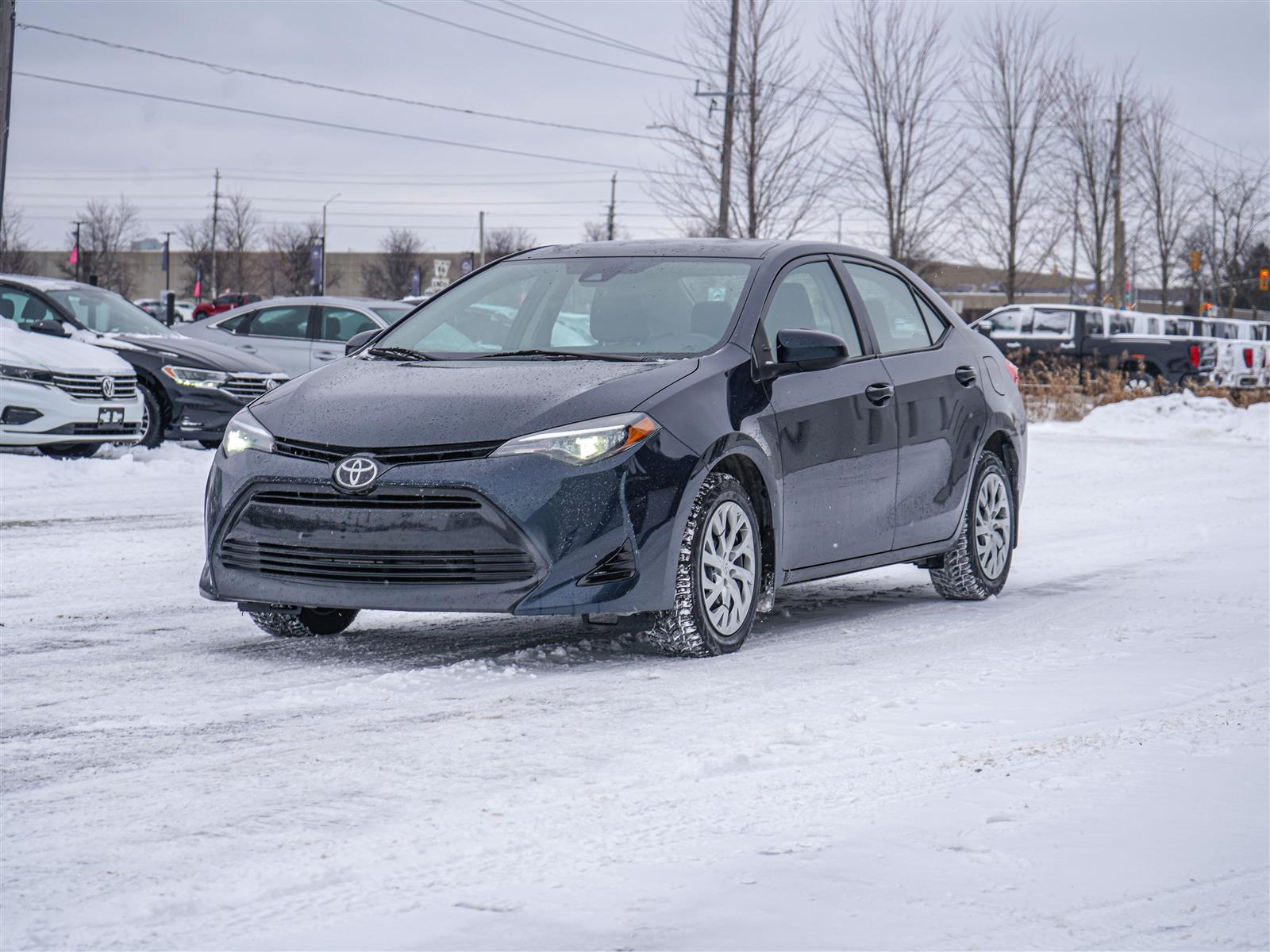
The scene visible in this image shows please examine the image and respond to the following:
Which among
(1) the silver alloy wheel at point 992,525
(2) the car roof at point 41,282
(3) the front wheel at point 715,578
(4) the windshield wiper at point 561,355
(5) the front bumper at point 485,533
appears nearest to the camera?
(5) the front bumper at point 485,533

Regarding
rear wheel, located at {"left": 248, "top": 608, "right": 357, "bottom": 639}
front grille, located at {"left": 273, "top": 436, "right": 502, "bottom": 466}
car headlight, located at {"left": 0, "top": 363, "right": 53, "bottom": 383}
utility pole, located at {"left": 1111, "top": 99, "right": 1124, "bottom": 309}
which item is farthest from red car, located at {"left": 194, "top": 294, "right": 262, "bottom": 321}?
front grille, located at {"left": 273, "top": 436, "right": 502, "bottom": 466}

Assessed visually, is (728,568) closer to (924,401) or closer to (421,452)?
(421,452)

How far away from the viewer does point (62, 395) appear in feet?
44.6

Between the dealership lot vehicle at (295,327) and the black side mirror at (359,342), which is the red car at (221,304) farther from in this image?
the black side mirror at (359,342)

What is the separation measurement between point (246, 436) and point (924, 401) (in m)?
3.06

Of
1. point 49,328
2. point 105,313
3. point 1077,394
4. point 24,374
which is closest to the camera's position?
point 24,374

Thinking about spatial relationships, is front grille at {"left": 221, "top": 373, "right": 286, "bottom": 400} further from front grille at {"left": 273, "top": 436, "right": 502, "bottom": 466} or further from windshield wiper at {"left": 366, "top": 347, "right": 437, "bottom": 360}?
front grille at {"left": 273, "top": 436, "right": 502, "bottom": 466}

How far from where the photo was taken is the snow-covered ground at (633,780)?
3.17m

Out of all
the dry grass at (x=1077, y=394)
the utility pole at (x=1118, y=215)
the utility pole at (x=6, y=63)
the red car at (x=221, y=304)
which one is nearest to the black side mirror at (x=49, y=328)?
the utility pole at (x=6, y=63)

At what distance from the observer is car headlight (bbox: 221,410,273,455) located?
5828mm

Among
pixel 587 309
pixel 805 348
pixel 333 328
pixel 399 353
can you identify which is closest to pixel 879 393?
pixel 805 348

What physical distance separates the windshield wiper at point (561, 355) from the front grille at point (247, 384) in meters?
9.69

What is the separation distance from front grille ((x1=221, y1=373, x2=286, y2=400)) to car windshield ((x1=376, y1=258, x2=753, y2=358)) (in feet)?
29.4

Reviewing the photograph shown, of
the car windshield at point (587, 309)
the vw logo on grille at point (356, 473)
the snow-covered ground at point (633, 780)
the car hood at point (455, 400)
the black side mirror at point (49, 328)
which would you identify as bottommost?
the snow-covered ground at point (633, 780)
